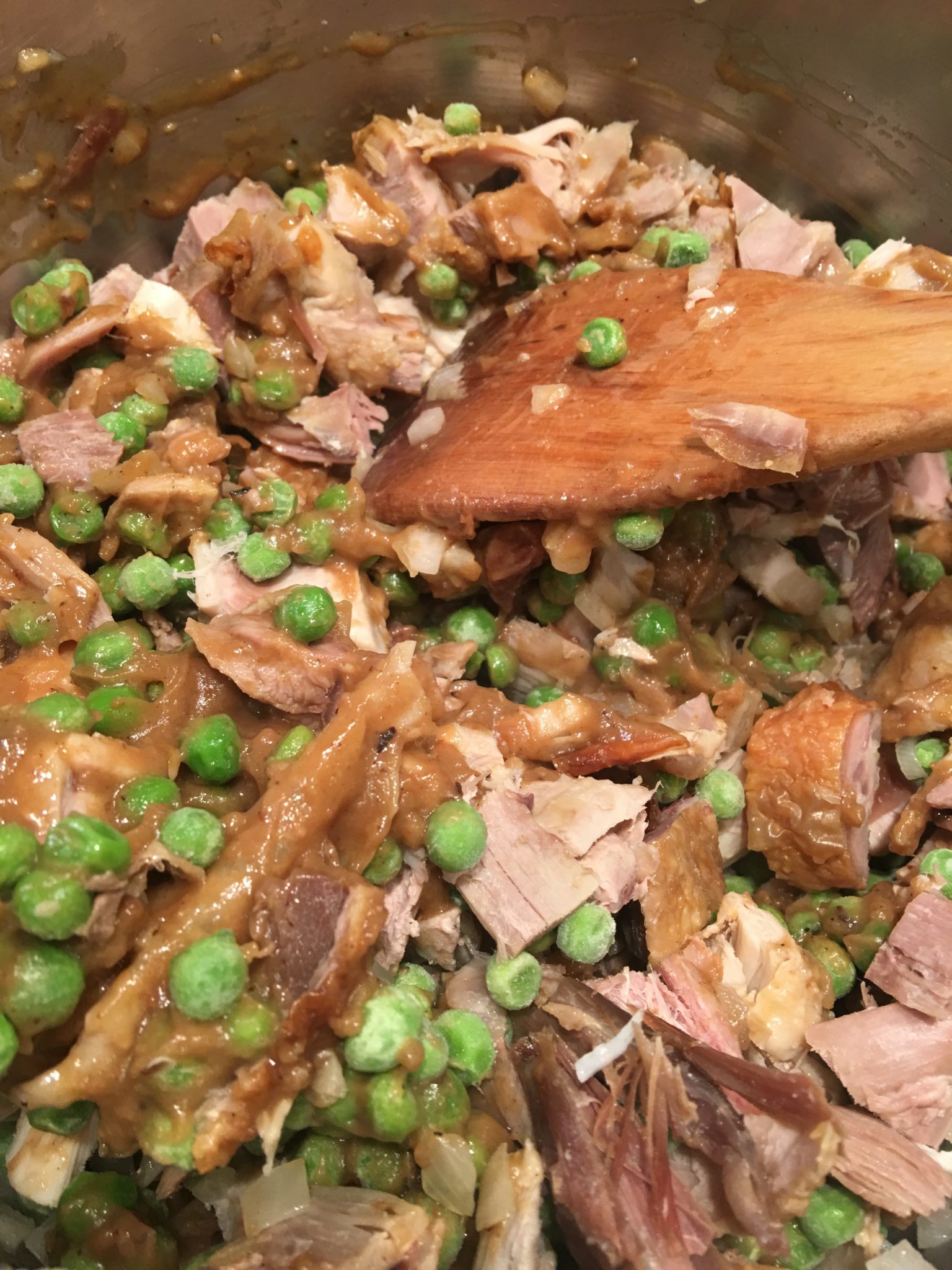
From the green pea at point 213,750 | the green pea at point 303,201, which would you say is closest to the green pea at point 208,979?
the green pea at point 213,750

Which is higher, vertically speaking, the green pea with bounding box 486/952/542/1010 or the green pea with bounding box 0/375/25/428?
the green pea with bounding box 0/375/25/428

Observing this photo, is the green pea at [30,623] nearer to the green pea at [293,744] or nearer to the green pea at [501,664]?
the green pea at [293,744]

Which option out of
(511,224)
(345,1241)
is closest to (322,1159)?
(345,1241)

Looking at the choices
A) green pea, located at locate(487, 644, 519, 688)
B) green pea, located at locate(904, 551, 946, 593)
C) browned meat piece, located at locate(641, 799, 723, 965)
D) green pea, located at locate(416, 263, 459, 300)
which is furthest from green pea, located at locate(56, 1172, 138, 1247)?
green pea, located at locate(904, 551, 946, 593)

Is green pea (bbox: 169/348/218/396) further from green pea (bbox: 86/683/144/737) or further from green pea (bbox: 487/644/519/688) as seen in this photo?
green pea (bbox: 487/644/519/688)

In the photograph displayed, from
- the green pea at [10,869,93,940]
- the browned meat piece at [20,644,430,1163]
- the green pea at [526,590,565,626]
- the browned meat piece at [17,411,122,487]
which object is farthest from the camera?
the green pea at [526,590,565,626]

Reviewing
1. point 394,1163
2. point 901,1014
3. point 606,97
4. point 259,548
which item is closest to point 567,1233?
point 394,1163

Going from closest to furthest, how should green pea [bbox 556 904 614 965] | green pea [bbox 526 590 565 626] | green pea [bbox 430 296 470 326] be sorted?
green pea [bbox 556 904 614 965] → green pea [bbox 526 590 565 626] → green pea [bbox 430 296 470 326]
